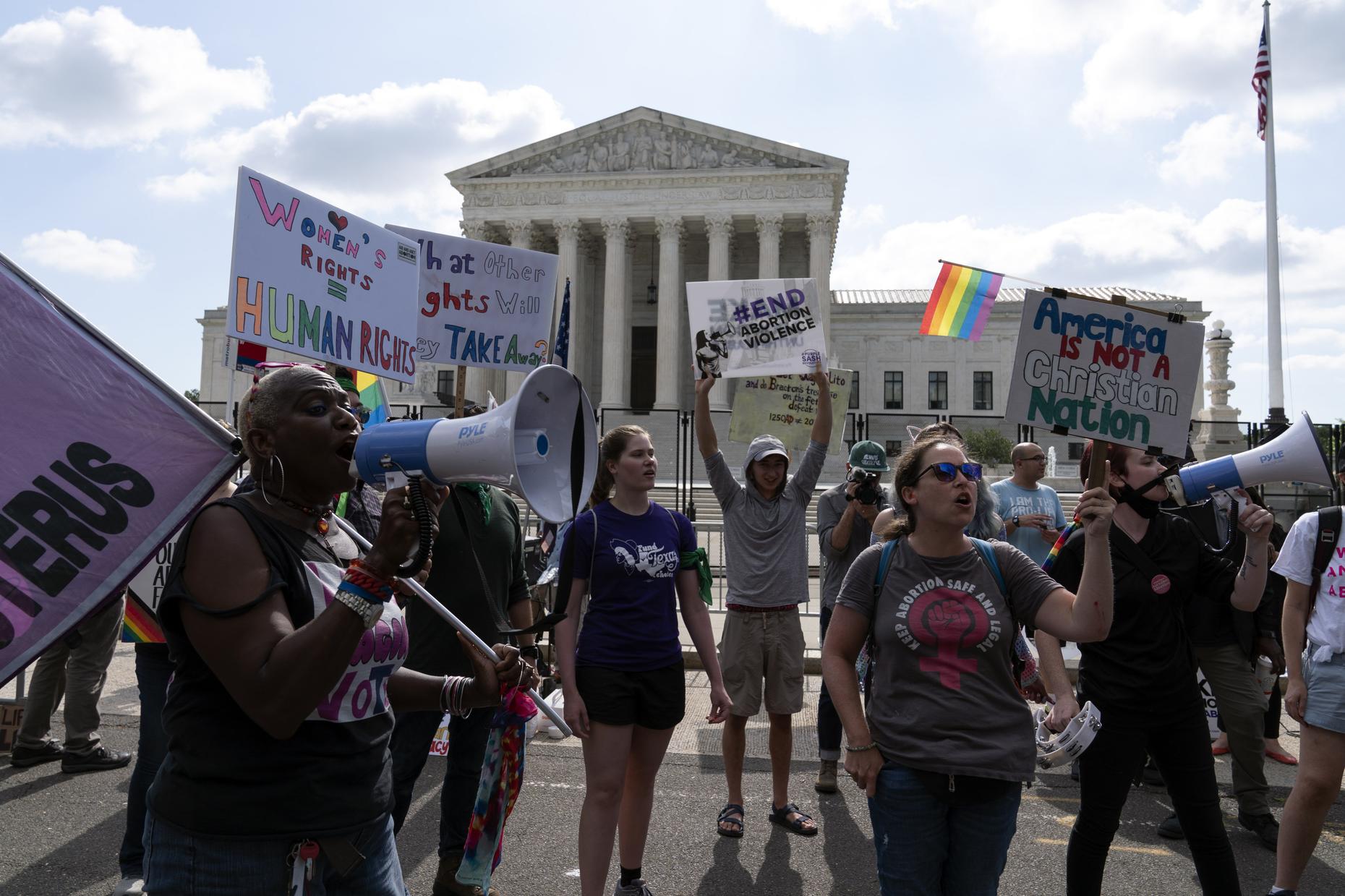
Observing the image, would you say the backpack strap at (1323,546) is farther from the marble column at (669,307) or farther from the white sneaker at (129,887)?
the marble column at (669,307)

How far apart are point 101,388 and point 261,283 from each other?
9.01 feet

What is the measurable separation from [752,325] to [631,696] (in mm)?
3632

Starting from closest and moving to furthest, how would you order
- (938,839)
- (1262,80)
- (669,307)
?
(938,839) < (1262,80) < (669,307)

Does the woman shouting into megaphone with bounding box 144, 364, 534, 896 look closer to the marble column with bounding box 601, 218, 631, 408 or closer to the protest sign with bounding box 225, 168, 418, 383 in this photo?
the protest sign with bounding box 225, 168, 418, 383

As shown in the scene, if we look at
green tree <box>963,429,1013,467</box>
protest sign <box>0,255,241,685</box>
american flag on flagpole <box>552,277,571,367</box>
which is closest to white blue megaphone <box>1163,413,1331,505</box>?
protest sign <box>0,255,241,685</box>

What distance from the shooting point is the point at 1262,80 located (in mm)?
23875

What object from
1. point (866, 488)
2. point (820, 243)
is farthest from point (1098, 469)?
point (820, 243)

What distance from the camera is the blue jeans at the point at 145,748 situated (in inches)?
151

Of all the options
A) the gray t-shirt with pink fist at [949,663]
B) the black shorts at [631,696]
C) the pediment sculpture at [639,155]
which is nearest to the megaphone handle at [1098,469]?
the gray t-shirt with pink fist at [949,663]

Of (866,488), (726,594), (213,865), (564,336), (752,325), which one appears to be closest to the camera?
(213,865)

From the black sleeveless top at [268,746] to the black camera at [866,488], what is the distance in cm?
386

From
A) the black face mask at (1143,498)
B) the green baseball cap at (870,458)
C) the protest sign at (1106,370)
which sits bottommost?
the black face mask at (1143,498)

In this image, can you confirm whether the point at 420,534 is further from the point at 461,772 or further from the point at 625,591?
the point at 461,772

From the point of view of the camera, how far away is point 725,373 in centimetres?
691
